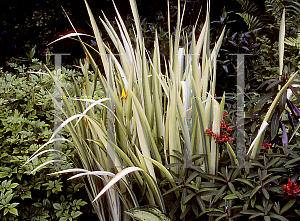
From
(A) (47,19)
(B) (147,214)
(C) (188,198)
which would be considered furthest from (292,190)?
(A) (47,19)

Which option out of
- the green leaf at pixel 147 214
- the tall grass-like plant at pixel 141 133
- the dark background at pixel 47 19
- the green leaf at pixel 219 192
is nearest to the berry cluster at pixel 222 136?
the tall grass-like plant at pixel 141 133

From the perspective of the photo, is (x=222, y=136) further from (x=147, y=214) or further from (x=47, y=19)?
(x=47, y=19)

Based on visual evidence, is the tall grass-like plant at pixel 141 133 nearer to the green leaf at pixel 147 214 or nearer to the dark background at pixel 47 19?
the green leaf at pixel 147 214

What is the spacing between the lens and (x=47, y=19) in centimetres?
337

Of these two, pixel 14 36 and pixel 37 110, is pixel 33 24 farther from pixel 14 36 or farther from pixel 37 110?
pixel 37 110

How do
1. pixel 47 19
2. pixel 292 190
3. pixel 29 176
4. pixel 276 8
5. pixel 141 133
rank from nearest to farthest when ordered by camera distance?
pixel 292 190, pixel 141 133, pixel 29 176, pixel 47 19, pixel 276 8

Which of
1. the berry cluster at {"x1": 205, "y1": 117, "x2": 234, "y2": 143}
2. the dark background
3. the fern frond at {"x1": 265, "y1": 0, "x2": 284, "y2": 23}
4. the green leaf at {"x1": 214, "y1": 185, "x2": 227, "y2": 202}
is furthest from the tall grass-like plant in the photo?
the fern frond at {"x1": 265, "y1": 0, "x2": 284, "y2": 23}

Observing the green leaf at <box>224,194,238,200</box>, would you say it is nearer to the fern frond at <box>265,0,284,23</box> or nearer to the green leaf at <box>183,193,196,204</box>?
the green leaf at <box>183,193,196,204</box>

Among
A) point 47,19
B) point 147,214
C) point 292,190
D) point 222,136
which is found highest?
point 47,19

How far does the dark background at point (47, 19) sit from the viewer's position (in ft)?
10.8

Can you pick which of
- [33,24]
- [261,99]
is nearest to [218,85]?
[261,99]

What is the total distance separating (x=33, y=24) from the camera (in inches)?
132

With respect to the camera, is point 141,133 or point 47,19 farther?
point 47,19

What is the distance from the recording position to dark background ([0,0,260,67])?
10.8 ft
